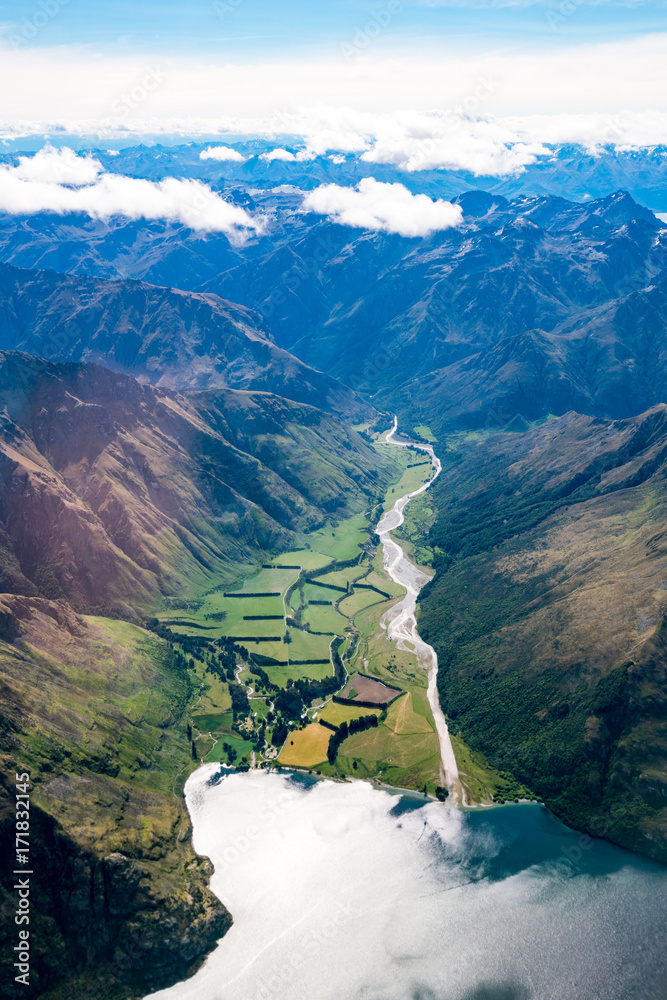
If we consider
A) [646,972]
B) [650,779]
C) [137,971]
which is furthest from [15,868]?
[650,779]

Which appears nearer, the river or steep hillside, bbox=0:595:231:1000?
steep hillside, bbox=0:595:231:1000

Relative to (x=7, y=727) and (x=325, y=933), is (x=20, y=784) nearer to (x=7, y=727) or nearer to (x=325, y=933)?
(x=7, y=727)

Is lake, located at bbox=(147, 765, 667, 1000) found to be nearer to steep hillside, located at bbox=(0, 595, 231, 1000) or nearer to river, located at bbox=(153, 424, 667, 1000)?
river, located at bbox=(153, 424, 667, 1000)

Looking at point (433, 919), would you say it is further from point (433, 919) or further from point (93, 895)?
point (93, 895)

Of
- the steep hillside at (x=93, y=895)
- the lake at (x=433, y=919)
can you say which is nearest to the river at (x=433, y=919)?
the lake at (x=433, y=919)

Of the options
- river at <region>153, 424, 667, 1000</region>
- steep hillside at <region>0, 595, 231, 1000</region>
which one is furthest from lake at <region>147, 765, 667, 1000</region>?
steep hillside at <region>0, 595, 231, 1000</region>

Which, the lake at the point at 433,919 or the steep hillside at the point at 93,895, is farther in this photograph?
the lake at the point at 433,919

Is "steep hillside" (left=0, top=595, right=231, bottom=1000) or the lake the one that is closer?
"steep hillside" (left=0, top=595, right=231, bottom=1000)

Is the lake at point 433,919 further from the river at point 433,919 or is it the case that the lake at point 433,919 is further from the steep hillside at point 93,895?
the steep hillside at point 93,895
